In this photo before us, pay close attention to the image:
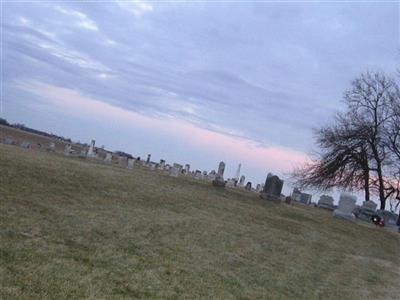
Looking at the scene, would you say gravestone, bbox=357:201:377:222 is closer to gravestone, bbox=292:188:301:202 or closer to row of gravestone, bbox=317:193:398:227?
row of gravestone, bbox=317:193:398:227

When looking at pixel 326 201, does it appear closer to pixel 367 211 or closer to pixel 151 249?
pixel 367 211

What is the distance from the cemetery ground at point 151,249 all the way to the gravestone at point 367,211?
52.0 feet

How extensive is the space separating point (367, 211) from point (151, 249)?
26983 millimetres

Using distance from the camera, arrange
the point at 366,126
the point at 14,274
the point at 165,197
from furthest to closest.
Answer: the point at 366,126 → the point at 165,197 → the point at 14,274

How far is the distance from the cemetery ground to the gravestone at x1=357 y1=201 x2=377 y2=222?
1586 cm

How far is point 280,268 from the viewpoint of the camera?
9.94 meters

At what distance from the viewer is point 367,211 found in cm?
3272

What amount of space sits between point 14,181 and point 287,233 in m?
7.94

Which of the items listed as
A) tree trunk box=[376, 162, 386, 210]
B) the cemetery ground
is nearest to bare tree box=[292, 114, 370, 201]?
tree trunk box=[376, 162, 386, 210]

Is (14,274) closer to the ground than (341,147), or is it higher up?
closer to the ground

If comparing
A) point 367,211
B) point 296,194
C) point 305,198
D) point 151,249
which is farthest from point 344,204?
point 151,249

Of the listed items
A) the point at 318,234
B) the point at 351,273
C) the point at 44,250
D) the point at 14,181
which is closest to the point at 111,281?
the point at 44,250

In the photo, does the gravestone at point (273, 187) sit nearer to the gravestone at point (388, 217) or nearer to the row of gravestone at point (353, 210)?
the row of gravestone at point (353, 210)

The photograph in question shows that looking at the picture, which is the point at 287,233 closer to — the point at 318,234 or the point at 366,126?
the point at 318,234
